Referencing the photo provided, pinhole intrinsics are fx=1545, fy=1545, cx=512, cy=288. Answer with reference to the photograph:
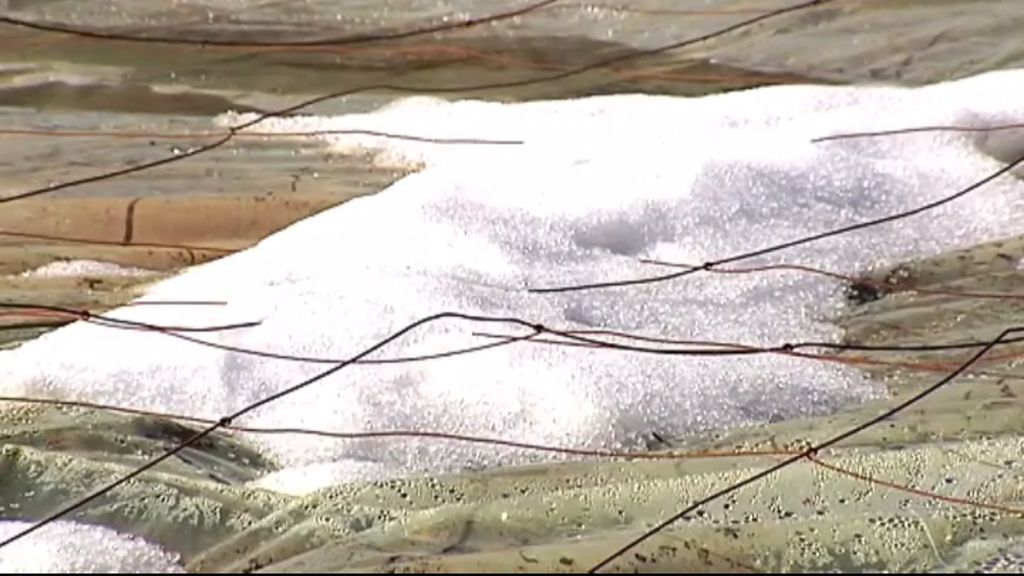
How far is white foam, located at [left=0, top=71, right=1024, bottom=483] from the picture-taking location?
2092 mm

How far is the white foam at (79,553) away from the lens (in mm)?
1516

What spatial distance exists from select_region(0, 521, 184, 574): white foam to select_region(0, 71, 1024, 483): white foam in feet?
1.23

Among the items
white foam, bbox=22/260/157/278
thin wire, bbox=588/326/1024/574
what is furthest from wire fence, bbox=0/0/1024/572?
white foam, bbox=22/260/157/278

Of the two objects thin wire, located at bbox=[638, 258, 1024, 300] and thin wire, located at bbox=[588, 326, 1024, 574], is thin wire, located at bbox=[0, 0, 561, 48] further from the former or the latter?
thin wire, located at bbox=[588, 326, 1024, 574]

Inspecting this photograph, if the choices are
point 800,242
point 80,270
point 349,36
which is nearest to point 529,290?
point 800,242

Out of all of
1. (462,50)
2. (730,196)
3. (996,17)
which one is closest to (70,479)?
(730,196)

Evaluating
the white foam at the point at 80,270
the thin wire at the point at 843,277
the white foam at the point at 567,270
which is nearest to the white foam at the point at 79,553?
the white foam at the point at 567,270

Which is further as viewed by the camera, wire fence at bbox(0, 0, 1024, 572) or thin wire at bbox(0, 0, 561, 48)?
thin wire at bbox(0, 0, 561, 48)

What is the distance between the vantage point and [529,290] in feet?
8.05

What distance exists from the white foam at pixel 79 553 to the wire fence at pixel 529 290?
25 millimetres

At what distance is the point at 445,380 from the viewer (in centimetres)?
212

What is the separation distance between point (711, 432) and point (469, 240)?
629 mm

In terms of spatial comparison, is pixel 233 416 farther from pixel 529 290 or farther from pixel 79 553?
pixel 529 290

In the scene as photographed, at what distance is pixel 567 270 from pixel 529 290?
0.13m
